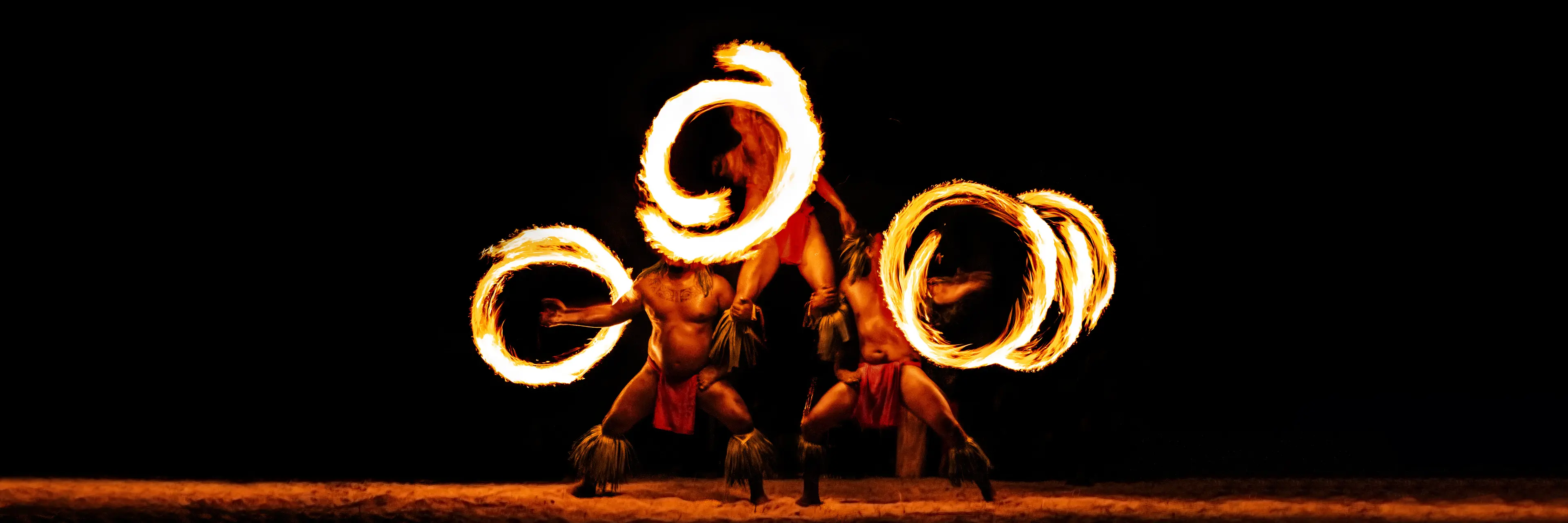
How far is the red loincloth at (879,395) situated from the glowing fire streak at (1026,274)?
17 centimetres

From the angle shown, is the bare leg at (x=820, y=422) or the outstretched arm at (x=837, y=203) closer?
the bare leg at (x=820, y=422)

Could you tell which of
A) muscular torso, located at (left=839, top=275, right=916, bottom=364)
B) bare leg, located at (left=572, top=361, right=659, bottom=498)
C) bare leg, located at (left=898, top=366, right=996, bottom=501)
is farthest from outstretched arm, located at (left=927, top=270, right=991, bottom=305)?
bare leg, located at (left=572, top=361, right=659, bottom=498)

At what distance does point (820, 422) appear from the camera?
24.6 feet

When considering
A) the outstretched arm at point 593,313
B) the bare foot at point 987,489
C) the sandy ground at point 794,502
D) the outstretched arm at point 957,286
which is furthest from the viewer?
the outstretched arm at point 593,313

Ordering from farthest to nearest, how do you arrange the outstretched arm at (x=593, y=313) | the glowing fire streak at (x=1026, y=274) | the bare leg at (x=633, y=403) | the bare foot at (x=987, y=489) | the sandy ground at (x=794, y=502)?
the outstretched arm at (x=593, y=313)
the bare leg at (x=633, y=403)
the bare foot at (x=987, y=489)
the glowing fire streak at (x=1026, y=274)
the sandy ground at (x=794, y=502)

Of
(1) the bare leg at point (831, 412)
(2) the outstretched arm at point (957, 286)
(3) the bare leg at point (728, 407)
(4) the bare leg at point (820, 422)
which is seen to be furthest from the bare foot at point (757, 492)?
(2) the outstretched arm at point (957, 286)

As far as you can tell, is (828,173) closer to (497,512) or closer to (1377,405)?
(497,512)

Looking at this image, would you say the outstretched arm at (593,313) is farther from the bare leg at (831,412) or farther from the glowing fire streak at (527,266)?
the bare leg at (831,412)

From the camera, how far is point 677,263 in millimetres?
7746

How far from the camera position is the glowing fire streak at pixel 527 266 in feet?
25.6

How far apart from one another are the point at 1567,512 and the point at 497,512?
4.72 m

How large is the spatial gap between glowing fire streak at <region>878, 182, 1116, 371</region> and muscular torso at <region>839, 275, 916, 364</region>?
79 millimetres

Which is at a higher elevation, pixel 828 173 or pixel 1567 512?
pixel 828 173

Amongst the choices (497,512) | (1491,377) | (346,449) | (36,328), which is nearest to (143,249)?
(36,328)
